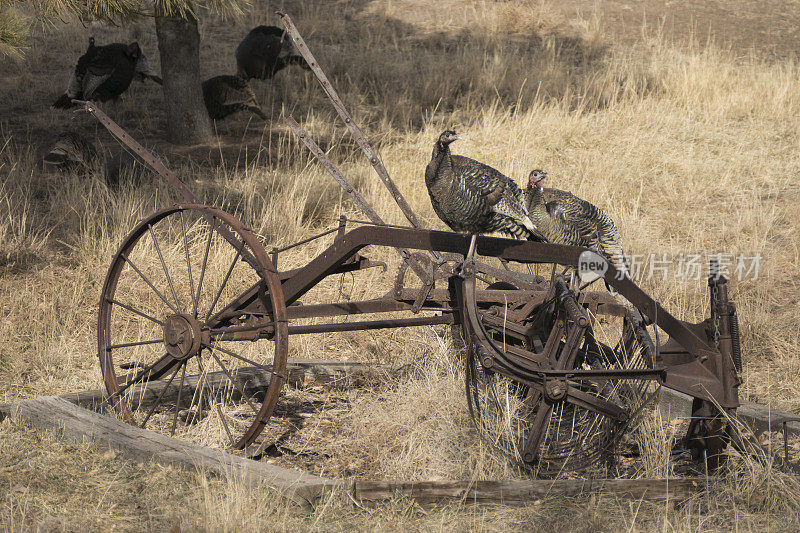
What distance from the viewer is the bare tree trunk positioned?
8.54 meters

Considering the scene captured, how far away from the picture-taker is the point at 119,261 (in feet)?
14.2

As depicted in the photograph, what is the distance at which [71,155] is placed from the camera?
7.96m

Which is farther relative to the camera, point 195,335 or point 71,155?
point 71,155

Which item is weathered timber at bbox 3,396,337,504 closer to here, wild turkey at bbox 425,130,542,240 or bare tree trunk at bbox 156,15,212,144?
wild turkey at bbox 425,130,542,240

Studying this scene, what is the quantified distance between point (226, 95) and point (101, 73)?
131 cm

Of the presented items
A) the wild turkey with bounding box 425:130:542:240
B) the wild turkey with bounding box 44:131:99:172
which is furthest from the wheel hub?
the wild turkey with bounding box 44:131:99:172

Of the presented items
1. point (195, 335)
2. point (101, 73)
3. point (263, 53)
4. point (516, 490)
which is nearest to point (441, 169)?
point (195, 335)

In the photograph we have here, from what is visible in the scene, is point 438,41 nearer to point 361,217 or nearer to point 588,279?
point 361,217

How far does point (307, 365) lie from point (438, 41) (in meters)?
8.70

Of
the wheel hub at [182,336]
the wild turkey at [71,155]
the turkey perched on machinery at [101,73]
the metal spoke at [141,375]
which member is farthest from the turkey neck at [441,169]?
the turkey perched on machinery at [101,73]

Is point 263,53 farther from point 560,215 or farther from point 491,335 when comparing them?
point 491,335

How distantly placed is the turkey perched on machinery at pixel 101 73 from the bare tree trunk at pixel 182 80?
70 centimetres

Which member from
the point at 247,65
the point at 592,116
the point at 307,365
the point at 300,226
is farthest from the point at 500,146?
the point at 307,365

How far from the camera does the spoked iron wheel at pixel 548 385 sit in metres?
3.43
